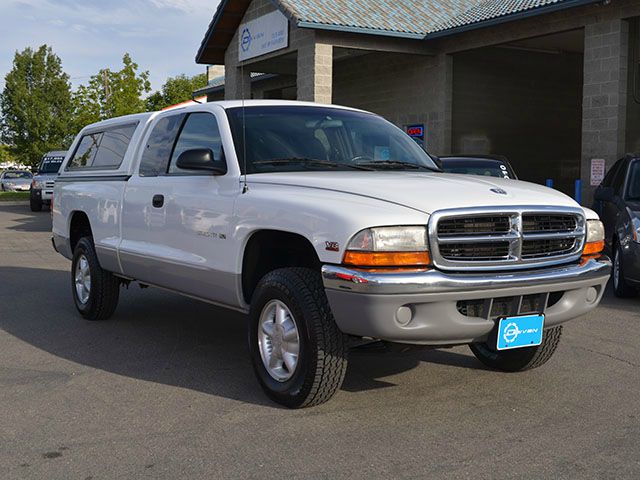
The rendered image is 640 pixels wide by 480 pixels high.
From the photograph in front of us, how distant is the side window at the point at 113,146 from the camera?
289 inches

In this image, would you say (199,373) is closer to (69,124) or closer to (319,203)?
(319,203)

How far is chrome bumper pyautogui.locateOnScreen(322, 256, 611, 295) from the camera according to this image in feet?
14.3

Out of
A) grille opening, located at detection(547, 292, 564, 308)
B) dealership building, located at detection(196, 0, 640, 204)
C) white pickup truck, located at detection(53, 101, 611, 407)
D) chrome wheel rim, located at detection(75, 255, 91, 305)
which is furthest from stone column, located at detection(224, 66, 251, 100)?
grille opening, located at detection(547, 292, 564, 308)

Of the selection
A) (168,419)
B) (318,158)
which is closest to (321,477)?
(168,419)

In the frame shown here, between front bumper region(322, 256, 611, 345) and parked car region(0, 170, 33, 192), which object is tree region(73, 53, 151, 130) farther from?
front bumper region(322, 256, 611, 345)

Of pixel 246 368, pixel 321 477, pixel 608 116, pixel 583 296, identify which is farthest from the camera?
pixel 608 116

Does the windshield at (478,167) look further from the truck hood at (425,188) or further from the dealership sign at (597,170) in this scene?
the truck hood at (425,188)

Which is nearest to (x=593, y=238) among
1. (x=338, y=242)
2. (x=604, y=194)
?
(x=338, y=242)

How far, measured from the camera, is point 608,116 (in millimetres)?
16703

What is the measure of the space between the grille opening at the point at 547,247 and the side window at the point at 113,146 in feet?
12.6

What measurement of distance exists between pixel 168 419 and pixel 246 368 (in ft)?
4.13

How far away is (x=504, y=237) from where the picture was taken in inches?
185

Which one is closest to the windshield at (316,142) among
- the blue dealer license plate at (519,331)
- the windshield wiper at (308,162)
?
the windshield wiper at (308,162)

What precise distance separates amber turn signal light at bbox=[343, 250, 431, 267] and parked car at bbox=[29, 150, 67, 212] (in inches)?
946
